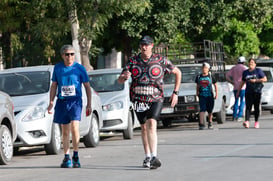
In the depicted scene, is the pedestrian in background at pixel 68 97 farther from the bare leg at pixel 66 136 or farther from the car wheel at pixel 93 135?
the car wheel at pixel 93 135

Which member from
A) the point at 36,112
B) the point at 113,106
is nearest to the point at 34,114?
the point at 36,112

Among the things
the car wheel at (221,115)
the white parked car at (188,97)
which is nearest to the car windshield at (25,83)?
the white parked car at (188,97)

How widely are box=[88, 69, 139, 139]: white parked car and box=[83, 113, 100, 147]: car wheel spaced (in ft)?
5.42

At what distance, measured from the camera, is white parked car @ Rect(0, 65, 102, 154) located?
46.3ft

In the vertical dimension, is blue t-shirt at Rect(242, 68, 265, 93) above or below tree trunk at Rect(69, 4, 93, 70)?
below

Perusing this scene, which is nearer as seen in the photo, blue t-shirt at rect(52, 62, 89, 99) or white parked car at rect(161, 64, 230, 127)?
blue t-shirt at rect(52, 62, 89, 99)

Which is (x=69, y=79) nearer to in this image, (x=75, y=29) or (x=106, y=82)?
(x=106, y=82)

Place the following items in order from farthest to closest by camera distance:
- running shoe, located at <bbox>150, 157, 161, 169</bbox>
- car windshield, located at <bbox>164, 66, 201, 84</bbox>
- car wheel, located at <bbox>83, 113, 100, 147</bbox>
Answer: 1. car windshield, located at <bbox>164, 66, 201, 84</bbox>
2. car wheel, located at <bbox>83, 113, 100, 147</bbox>
3. running shoe, located at <bbox>150, 157, 161, 169</bbox>

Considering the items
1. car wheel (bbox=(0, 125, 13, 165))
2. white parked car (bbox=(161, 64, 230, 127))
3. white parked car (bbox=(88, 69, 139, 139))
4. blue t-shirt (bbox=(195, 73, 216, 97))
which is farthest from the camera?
white parked car (bbox=(161, 64, 230, 127))

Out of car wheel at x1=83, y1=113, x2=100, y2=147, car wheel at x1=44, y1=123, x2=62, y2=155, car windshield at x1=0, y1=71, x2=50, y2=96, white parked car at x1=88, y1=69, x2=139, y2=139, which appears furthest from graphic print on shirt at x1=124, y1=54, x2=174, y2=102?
white parked car at x1=88, y1=69, x2=139, y2=139

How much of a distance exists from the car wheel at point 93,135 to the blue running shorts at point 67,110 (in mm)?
3864

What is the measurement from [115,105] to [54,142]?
13.3ft

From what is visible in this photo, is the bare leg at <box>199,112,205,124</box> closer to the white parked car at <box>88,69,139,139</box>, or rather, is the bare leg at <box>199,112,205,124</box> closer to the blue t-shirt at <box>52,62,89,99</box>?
the white parked car at <box>88,69,139,139</box>

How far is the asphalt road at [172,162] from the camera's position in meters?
10.3
